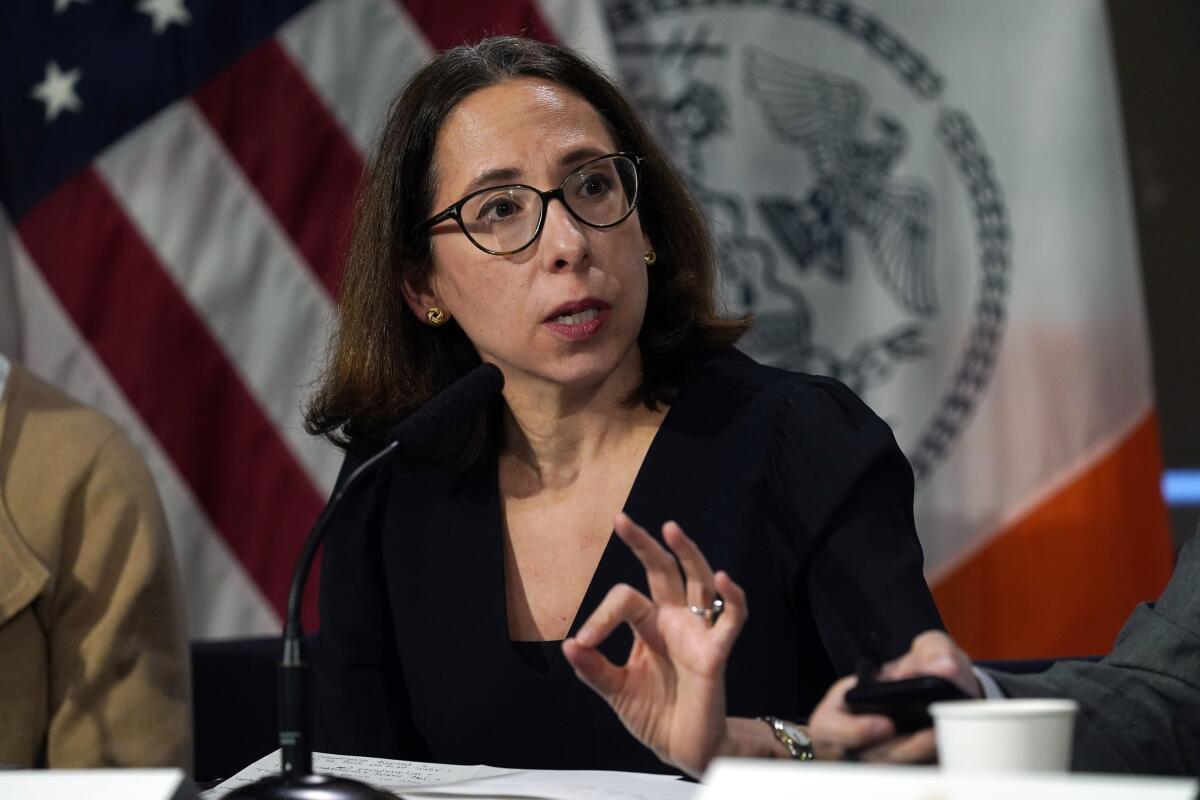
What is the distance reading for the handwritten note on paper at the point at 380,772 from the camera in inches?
51.3

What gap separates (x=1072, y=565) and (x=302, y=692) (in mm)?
1982

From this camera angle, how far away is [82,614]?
189 centimetres

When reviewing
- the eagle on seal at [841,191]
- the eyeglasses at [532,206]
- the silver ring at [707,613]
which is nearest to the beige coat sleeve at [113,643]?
the eyeglasses at [532,206]

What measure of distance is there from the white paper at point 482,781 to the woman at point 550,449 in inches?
10.4

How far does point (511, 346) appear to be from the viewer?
172 cm

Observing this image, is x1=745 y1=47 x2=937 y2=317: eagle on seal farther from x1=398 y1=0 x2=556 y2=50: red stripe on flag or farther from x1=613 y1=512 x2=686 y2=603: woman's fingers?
x1=613 y1=512 x2=686 y2=603: woman's fingers

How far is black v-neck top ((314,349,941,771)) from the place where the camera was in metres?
1.56

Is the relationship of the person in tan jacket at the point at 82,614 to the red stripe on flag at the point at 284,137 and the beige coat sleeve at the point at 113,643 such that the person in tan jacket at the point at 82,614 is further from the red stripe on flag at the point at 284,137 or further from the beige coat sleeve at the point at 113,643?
the red stripe on flag at the point at 284,137

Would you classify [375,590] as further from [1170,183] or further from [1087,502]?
[1170,183]

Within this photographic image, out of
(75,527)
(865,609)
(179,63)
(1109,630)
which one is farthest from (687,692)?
(179,63)

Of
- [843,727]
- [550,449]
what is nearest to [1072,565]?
[550,449]

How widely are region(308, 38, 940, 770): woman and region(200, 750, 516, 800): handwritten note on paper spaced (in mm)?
248

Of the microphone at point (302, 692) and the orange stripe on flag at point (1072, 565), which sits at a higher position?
the microphone at point (302, 692)

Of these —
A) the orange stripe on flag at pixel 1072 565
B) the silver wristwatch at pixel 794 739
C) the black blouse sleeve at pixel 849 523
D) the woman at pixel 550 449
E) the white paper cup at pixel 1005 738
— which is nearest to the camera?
the white paper cup at pixel 1005 738
